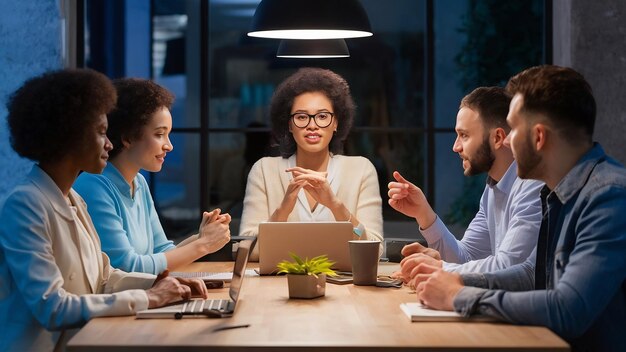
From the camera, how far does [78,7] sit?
5914 mm

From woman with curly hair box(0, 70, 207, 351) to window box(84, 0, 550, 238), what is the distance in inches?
93.6

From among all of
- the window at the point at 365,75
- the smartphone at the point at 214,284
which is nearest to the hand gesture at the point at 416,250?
the smartphone at the point at 214,284

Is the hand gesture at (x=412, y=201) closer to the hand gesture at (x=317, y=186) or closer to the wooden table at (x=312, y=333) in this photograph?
the hand gesture at (x=317, y=186)

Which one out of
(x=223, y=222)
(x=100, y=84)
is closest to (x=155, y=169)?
(x=223, y=222)

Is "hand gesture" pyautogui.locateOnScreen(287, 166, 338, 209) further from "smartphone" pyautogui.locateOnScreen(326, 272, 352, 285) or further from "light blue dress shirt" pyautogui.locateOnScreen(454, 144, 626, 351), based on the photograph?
"light blue dress shirt" pyautogui.locateOnScreen(454, 144, 626, 351)

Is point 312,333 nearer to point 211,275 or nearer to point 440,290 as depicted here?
point 440,290

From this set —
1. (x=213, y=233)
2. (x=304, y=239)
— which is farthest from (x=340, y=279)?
(x=213, y=233)

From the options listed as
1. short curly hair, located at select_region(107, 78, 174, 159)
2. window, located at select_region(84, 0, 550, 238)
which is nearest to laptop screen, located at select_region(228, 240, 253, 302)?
short curly hair, located at select_region(107, 78, 174, 159)

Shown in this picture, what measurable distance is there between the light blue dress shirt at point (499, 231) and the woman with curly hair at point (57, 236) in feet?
3.33

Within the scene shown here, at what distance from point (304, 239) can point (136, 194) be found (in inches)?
30.7

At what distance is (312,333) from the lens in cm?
239

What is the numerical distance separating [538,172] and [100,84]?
132cm

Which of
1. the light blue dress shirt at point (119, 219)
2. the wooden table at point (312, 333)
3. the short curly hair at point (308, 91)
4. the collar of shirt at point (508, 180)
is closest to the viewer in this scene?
the wooden table at point (312, 333)

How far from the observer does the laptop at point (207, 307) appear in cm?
262
